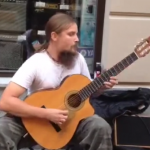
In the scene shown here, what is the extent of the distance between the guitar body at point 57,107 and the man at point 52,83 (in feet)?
0.18

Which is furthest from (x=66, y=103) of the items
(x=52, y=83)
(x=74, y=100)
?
(x=52, y=83)

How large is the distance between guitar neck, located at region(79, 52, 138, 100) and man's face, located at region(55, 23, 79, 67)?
235 mm

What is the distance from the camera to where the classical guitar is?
3.26 meters

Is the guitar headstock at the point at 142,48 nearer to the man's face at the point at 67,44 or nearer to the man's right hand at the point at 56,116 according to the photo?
the man's face at the point at 67,44

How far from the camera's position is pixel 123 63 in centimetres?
336

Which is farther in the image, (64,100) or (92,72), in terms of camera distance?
(92,72)

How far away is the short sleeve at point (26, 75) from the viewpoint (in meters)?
3.24

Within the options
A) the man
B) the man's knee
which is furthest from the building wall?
the man's knee

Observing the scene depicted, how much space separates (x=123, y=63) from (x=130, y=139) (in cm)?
64

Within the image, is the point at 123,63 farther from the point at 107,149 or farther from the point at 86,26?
the point at 86,26

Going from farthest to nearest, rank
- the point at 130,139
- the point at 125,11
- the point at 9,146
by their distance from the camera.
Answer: the point at 125,11 < the point at 130,139 < the point at 9,146

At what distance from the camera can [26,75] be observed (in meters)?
3.26

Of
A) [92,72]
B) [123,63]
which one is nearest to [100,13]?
[92,72]

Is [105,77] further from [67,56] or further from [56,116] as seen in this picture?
[56,116]
